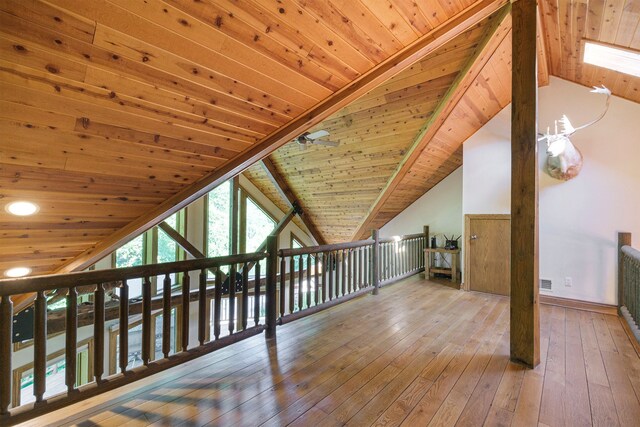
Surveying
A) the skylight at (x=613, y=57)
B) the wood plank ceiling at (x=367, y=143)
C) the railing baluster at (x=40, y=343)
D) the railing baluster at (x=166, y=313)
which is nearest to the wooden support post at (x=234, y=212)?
the wood plank ceiling at (x=367, y=143)

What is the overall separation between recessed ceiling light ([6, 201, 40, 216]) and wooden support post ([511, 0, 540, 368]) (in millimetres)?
3797

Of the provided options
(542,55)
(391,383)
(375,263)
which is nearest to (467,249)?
(375,263)

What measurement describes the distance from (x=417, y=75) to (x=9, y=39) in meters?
3.45

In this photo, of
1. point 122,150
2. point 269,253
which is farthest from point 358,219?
point 122,150

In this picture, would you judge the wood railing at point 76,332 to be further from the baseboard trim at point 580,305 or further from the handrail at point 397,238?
the baseboard trim at point 580,305

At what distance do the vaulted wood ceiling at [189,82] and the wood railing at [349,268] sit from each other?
1.35m

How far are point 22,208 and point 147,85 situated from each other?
1.49 m

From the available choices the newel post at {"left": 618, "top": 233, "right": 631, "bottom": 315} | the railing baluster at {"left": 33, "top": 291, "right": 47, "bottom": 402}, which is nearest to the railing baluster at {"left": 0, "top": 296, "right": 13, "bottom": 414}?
the railing baluster at {"left": 33, "top": 291, "right": 47, "bottom": 402}

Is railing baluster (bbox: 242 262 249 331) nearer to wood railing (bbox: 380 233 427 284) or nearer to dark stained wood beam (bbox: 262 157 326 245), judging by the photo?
wood railing (bbox: 380 233 427 284)

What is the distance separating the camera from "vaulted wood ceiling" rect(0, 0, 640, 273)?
1434mm

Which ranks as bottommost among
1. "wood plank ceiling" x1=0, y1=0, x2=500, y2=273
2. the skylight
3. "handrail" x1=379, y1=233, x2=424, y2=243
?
"handrail" x1=379, y1=233, x2=424, y2=243

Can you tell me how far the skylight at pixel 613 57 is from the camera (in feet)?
8.48

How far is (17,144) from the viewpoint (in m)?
1.69

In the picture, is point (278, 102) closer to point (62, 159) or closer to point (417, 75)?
point (62, 159)
